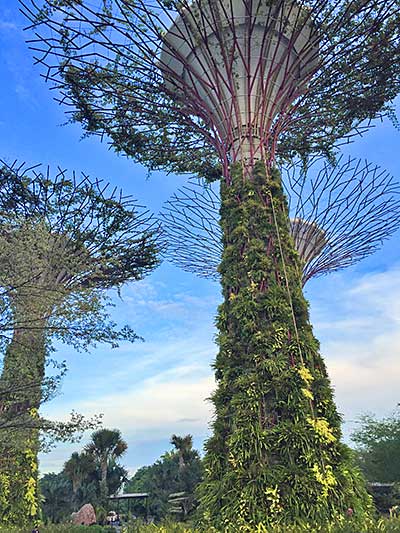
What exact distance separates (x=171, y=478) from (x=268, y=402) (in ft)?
52.0

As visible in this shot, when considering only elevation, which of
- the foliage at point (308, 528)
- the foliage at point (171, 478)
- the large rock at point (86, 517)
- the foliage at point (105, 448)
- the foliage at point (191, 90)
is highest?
the foliage at point (191, 90)

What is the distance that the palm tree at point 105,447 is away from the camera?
23.4 metres

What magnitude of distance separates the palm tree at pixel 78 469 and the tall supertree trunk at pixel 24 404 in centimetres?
1065

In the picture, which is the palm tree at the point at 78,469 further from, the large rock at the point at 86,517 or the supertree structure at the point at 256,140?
the supertree structure at the point at 256,140

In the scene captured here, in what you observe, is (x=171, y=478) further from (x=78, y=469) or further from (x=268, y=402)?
(x=268, y=402)

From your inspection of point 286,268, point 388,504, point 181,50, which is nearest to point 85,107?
point 181,50

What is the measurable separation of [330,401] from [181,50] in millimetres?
6760

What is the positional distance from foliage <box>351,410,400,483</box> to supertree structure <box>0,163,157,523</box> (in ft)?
46.7

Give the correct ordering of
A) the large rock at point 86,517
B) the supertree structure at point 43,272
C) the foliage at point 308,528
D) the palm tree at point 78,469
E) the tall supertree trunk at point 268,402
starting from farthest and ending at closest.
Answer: the palm tree at point 78,469 < the large rock at point 86,517 < the supertree structure at point 43,272 < the tall supertree trunk at point 268,402 < the foliage at point 308,528

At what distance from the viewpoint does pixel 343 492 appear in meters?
5.75

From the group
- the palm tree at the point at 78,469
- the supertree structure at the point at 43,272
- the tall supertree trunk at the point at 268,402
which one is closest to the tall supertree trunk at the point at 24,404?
the supertree structure at the point at 43,272

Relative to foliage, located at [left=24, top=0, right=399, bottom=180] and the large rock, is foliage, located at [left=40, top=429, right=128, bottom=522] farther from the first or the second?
foliage, located at [left=24, top=0, right=399, bottom=180]

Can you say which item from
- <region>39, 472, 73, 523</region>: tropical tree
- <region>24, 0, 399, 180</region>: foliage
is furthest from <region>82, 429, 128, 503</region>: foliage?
<region>24, 0, 399, 180</region>: foliage

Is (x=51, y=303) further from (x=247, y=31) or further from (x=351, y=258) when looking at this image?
(x=351, y=258)
